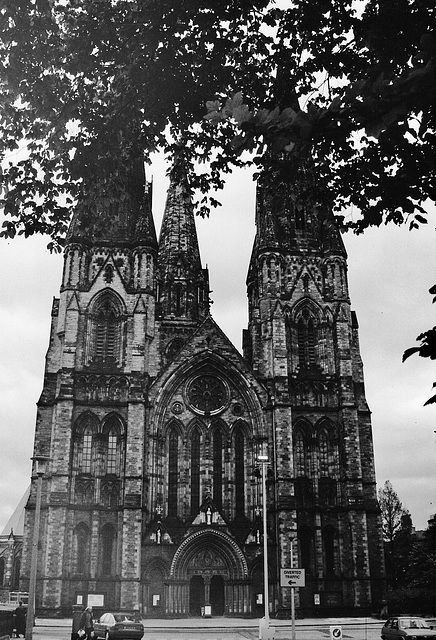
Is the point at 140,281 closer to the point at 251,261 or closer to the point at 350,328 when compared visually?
the point at 251,261

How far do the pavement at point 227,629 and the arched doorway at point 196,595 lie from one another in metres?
1.28

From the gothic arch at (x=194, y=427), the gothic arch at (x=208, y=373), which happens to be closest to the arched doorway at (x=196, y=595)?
the gothic arch at (x=194, y=427)

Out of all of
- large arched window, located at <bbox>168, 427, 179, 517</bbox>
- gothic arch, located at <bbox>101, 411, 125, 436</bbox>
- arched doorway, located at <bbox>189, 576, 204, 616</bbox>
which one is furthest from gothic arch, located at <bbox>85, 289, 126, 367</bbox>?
arched doorway, located at <bbox>189, 576, 204, 616</bbox>

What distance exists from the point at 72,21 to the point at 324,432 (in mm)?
34654

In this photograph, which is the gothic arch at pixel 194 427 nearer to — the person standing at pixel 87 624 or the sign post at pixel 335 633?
the person standing at pixel 87 624

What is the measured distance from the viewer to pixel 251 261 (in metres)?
49.9

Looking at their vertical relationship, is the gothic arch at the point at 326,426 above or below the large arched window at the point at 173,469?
above

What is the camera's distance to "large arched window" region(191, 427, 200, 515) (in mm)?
40750

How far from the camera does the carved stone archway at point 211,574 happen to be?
38562 mm

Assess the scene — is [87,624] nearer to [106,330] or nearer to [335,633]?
[335,633]

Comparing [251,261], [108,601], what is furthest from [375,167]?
[251,261]

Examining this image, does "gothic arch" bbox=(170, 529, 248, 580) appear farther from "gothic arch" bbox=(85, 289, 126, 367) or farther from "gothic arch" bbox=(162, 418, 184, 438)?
"gothic arch" bbox=(85, 289, 126, 367)

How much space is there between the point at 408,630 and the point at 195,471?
2083cm

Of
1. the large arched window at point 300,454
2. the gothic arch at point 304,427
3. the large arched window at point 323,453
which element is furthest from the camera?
the gothic arch at point 304,427
